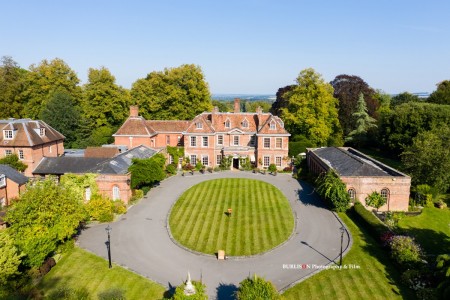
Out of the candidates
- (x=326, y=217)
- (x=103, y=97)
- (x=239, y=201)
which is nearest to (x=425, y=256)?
(x=326, y=217)

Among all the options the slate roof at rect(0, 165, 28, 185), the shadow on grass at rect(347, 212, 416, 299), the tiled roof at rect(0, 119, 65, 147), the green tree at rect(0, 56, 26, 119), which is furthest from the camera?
the green tree at rect(0, 56, 26, 119)

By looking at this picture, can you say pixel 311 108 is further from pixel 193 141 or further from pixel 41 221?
pixel 41 221

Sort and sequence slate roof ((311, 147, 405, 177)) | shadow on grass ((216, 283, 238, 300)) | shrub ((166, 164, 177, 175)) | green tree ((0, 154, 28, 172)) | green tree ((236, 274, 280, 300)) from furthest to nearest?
shrub ((166, 164, 177, 175)) → green tree ((0, 154, 28, 172)) → slate roof ((311, 147, 405, 177)) → shadow on grass ((216, 283, 238, 300)) → green tree ((236, 274, 280, 300))

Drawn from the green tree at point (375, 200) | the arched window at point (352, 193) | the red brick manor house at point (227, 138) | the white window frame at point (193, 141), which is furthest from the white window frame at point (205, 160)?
the green tree at point (375, 200)

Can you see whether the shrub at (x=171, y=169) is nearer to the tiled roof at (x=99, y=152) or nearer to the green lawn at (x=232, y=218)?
the green lawn at (x=232, y=218)

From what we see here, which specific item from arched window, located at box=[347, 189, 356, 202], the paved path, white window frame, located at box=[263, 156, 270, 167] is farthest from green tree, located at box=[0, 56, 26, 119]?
arched window, located at box=[347, 189, 356, 202]

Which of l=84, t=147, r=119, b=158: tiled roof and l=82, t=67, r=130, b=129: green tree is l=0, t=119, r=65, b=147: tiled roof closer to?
l=84, t=147, r=119, b=158: tiled roof

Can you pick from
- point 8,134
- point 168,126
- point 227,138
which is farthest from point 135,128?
point 8,134
